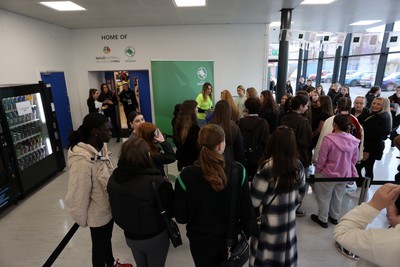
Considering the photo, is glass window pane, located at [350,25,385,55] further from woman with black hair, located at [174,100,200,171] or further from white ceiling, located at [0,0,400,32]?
woman with black hair, located at [174,100,200,171]

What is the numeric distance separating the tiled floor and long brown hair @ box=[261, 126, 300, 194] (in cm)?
140

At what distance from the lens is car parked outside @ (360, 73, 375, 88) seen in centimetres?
→ 851

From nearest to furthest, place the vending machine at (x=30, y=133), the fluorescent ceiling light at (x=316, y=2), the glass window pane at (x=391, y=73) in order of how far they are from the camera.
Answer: the vending machine at (x=30, y=133) < the fluorescent ceiling light at (x=316, y=2) < the glass window pane at (x=391, y=73)

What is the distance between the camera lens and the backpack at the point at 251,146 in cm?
306

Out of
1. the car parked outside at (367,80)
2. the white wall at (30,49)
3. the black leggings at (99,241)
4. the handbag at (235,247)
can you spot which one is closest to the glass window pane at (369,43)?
the car parked outside at (367,80)

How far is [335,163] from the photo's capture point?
8.99ft

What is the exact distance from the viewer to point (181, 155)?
2965 millimetres

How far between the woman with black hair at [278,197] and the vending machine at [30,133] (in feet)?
13.0

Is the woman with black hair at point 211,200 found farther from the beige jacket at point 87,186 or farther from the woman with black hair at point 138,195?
the beige jacket at point 87,186

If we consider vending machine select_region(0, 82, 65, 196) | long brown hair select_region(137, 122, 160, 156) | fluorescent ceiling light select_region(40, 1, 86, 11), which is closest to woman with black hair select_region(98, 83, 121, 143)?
vending machine select_region(0, 82, 65, 196)

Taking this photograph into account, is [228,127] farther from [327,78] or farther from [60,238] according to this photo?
[327,78]

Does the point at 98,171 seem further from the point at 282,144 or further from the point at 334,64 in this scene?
the point at 334,64

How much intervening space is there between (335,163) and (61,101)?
22.0 feet

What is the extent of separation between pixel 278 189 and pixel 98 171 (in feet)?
4.51
